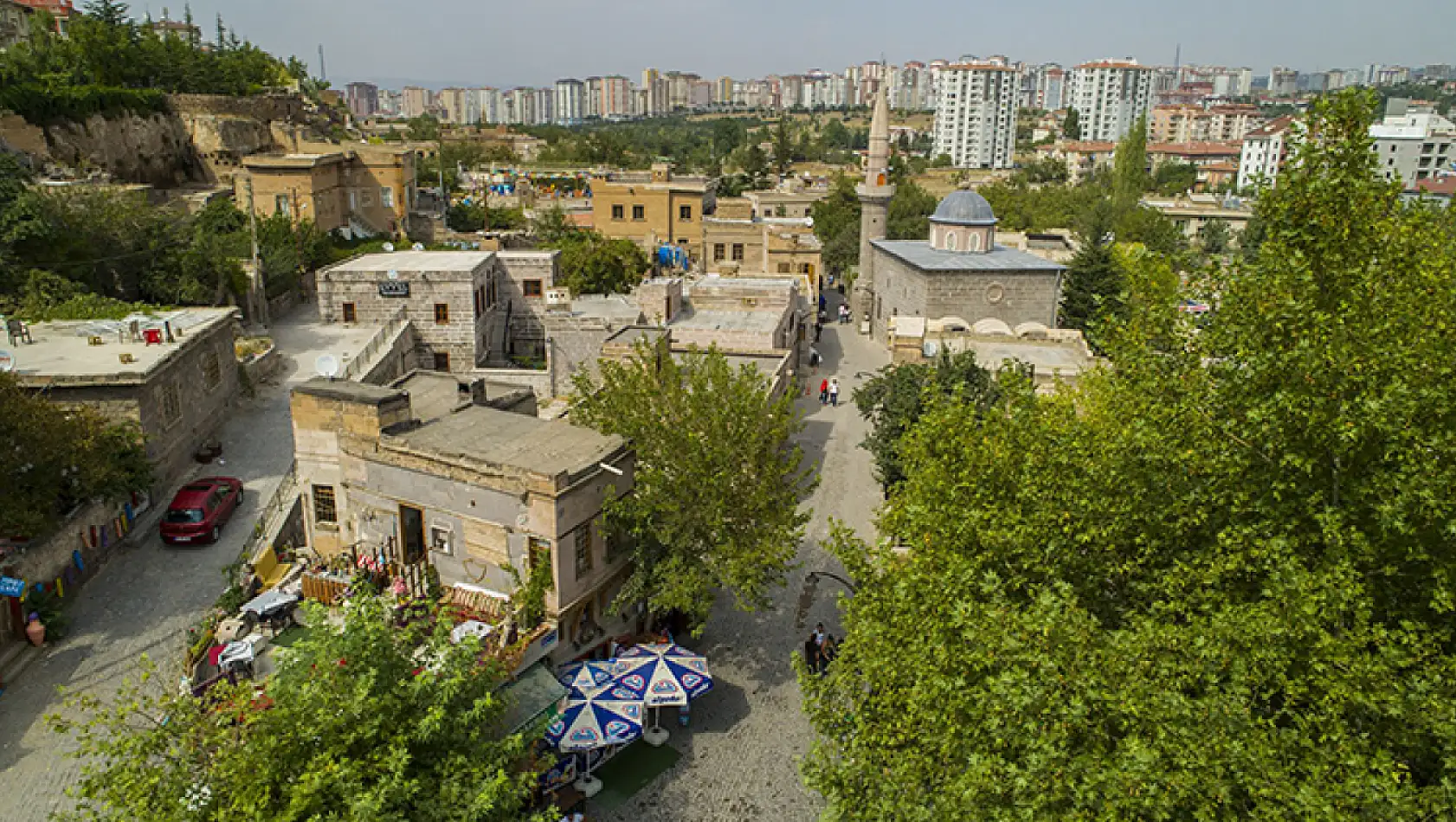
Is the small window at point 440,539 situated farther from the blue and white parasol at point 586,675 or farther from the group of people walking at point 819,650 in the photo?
the group of people walking at point 819,650

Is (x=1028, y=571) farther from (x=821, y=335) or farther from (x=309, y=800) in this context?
(x=821, y=335)

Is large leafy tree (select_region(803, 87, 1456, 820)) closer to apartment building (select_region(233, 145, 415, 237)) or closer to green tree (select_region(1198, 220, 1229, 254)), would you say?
apartment building (select_region(233, 145, 415, 237))

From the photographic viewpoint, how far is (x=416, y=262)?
105 ft

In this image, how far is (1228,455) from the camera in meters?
9.80

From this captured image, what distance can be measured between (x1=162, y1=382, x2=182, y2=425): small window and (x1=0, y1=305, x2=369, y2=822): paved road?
1.42m

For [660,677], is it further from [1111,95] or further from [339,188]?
[1111,95]

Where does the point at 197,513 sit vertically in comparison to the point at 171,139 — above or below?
below

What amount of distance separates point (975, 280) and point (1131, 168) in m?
43.9

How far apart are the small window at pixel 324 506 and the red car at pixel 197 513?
2821 mm

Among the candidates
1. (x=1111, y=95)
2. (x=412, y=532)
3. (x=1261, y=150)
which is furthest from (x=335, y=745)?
(x=1111, y=95)

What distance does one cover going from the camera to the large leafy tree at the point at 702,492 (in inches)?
584

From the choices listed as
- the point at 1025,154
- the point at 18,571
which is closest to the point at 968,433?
the point at 18,571

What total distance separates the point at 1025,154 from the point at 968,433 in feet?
504

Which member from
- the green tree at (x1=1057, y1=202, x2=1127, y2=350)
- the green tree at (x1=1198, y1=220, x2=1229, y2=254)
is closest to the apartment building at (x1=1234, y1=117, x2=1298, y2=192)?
the green tree at (x1=1198, y1=220, x2=1229, y2=254)
